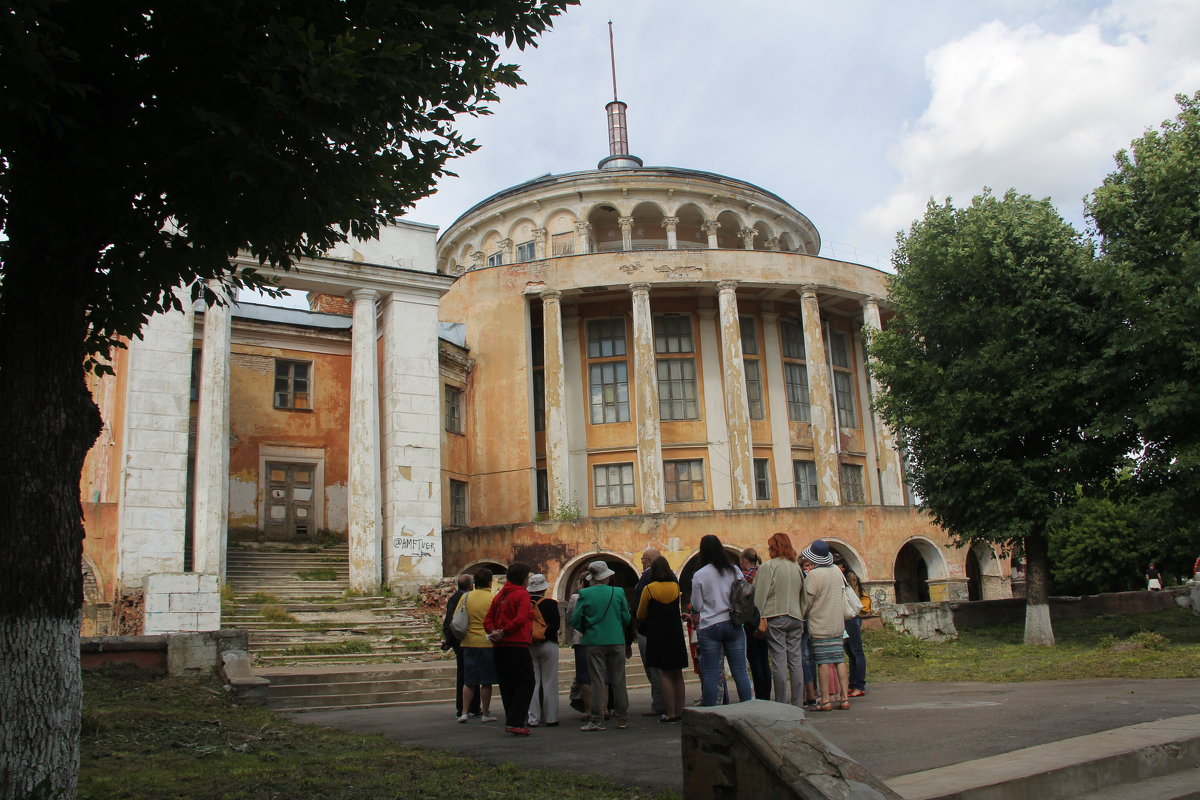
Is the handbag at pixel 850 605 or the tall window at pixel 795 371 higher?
the tall window at pixel 795 371

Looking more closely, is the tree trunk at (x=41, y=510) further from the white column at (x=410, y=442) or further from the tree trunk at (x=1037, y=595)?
the tree trunk at (x=1037, y=595)

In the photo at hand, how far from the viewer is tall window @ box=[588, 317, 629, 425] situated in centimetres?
3108

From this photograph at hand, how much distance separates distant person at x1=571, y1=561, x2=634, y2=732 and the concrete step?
4.13 m

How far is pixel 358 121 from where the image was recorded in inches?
257

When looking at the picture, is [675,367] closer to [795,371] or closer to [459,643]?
[795,371]

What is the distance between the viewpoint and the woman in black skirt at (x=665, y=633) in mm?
9125

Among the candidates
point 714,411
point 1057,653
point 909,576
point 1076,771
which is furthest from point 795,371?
point 1076,771

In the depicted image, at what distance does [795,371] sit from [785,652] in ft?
79.4

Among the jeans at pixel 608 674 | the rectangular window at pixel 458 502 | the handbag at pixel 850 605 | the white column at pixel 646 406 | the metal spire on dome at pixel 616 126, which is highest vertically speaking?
the metal spire on dome at pixel 616 126

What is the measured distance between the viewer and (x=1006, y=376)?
18547 millimetres

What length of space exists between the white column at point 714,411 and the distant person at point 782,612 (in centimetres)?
2078

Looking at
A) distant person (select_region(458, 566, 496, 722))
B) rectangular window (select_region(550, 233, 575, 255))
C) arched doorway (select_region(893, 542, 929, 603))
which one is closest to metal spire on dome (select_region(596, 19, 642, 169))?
rectangular window (select_region(550, 233, 575, 255))

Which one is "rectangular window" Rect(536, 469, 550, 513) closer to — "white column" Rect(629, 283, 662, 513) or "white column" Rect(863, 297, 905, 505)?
"white column" Rect(629, 283, 662, 513)

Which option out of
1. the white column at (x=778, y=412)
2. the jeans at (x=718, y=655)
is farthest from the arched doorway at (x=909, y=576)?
the jeans at (x=718, y=655)
